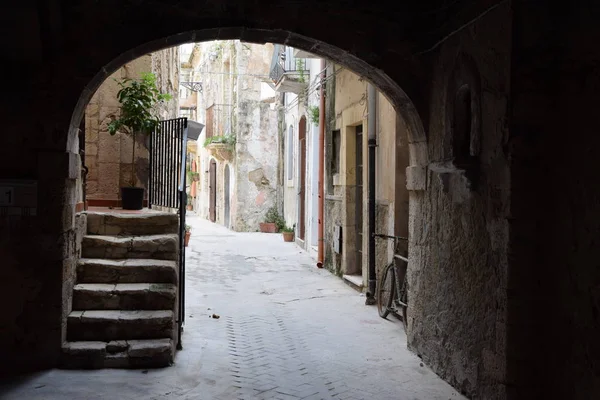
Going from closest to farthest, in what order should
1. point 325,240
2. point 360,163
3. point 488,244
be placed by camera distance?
point 488,244 < point 360,163 < point 325,240

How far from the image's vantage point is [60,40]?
489 centimetres

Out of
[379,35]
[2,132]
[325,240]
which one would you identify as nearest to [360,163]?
[325,240]

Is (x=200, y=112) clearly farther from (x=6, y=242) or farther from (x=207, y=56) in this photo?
(x=6, y=242)

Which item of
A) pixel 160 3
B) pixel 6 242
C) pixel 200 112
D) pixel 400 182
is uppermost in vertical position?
pixel 200 112

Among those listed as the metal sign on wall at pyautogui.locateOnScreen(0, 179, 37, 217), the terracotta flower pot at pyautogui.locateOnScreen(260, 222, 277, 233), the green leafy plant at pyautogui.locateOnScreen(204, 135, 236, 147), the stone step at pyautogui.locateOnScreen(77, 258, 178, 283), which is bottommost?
the terracotta flower pot at pyautogui.locateOnScreen(260, 222, 277, 233)

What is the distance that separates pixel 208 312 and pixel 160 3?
3851mm

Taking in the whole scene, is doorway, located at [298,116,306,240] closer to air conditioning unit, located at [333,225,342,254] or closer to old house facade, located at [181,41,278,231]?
old house facade, located at [181,41,278,231]

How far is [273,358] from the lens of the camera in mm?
5500

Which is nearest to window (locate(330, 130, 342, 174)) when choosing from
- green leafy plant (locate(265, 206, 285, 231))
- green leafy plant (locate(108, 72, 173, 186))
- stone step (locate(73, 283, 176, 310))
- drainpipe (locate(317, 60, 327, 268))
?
drainpipe (locate(317, 60, 327, 268))

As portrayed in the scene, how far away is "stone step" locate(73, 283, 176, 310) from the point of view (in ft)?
18.1

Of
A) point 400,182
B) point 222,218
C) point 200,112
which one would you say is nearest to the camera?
point 400,182

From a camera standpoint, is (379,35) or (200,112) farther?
(200,112)

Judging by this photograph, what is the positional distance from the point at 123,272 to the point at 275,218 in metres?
14.5

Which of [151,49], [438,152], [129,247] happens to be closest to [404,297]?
→ [438,152]
